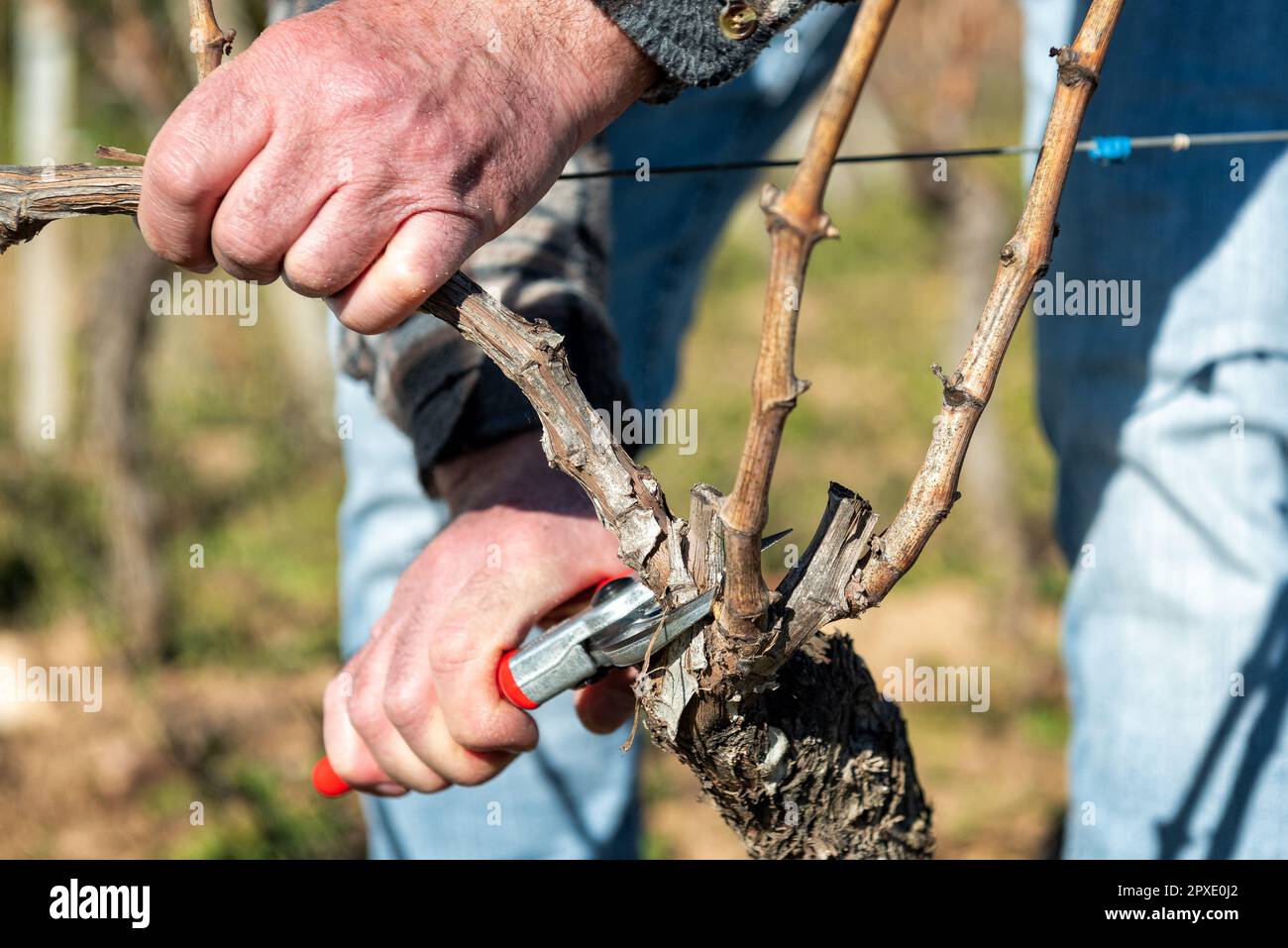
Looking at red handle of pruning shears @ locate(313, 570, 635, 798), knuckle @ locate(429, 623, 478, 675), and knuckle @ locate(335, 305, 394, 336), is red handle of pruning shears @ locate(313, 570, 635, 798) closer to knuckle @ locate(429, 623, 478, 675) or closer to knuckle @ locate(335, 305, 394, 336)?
knuckle @ locate(429, 623, 478, 675)

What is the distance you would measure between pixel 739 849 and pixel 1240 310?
1785mm

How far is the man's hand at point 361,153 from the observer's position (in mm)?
1041

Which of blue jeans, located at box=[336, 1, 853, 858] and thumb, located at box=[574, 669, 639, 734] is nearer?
thumb, located at box=[574, 669, 639, 734]

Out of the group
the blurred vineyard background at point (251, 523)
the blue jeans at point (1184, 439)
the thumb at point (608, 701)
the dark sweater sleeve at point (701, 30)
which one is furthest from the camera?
the blurred vineyard background at point (251, 523)

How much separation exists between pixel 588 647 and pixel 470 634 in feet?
0.41

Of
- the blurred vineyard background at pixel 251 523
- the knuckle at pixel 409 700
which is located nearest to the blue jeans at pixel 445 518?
the blurred vineyard background at pixel 251 523

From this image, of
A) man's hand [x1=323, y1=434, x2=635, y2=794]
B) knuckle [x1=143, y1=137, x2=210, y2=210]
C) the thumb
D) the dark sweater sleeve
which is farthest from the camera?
the thumb

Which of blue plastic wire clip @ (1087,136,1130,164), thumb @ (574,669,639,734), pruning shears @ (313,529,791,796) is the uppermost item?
blue plastic wire clip @ (1087,136,1130,164)

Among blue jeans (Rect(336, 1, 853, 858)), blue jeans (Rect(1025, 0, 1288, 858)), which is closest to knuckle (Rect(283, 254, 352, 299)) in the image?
blue jeans (Rect(336, 1, 853, 858))

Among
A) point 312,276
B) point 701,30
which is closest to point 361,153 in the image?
point 312,276

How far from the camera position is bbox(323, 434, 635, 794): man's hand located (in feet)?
4.16

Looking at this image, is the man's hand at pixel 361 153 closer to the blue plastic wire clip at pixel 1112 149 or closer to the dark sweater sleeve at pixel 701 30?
the dark sweater sleeve at pixel 701 30

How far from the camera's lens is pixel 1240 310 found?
1.73 metres
